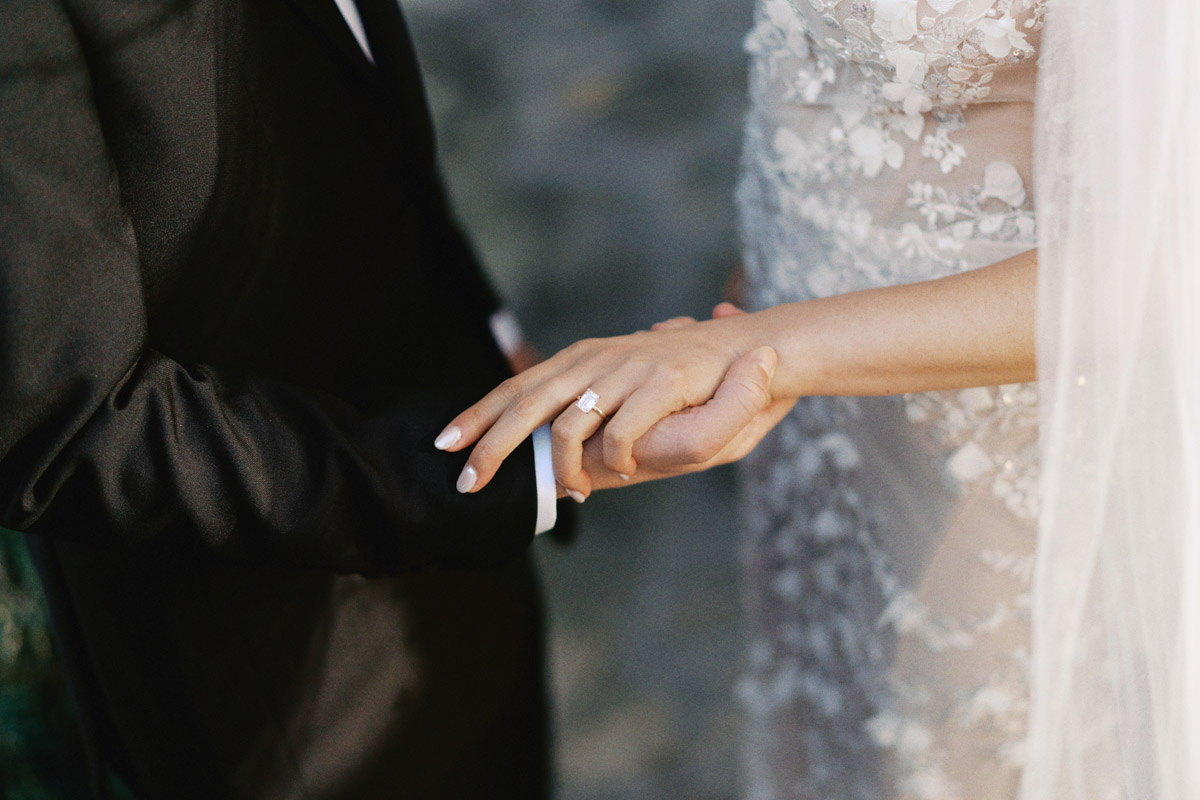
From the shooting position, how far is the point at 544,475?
2.43 ft

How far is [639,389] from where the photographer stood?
0.73m

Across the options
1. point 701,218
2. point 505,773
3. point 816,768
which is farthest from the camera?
point 701,218

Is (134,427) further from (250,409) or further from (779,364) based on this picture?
(779,364)

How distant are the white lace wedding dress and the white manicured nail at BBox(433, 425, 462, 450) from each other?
1.70 feet

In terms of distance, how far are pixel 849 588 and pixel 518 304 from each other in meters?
1.34

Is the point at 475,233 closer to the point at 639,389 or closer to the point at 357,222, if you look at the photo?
the point at 357,222

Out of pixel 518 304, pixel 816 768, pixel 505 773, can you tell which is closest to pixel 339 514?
pixel 505 773

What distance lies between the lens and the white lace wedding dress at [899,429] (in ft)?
2.60

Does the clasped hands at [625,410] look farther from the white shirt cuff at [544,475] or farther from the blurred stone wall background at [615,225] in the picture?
the blurred stone wall background at [615,225]

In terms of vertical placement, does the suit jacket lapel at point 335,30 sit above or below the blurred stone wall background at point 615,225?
above

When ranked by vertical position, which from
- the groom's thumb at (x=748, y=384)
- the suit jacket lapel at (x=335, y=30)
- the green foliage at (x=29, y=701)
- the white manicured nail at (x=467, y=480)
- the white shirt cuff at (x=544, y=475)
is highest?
the suit jacket lapel at (x=335, y=30)

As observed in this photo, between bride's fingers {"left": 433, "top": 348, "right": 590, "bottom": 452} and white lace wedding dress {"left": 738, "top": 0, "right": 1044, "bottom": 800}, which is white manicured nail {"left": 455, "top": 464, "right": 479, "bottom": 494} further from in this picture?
white lace wedding dress {"left": 738, "top": 0, "right": 1044, "bottom": 800}

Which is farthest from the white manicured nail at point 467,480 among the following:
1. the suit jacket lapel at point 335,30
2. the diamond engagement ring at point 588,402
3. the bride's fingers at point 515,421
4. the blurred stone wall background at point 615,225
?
the blurred stone wall background at point 615,225

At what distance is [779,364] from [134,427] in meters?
0.55
